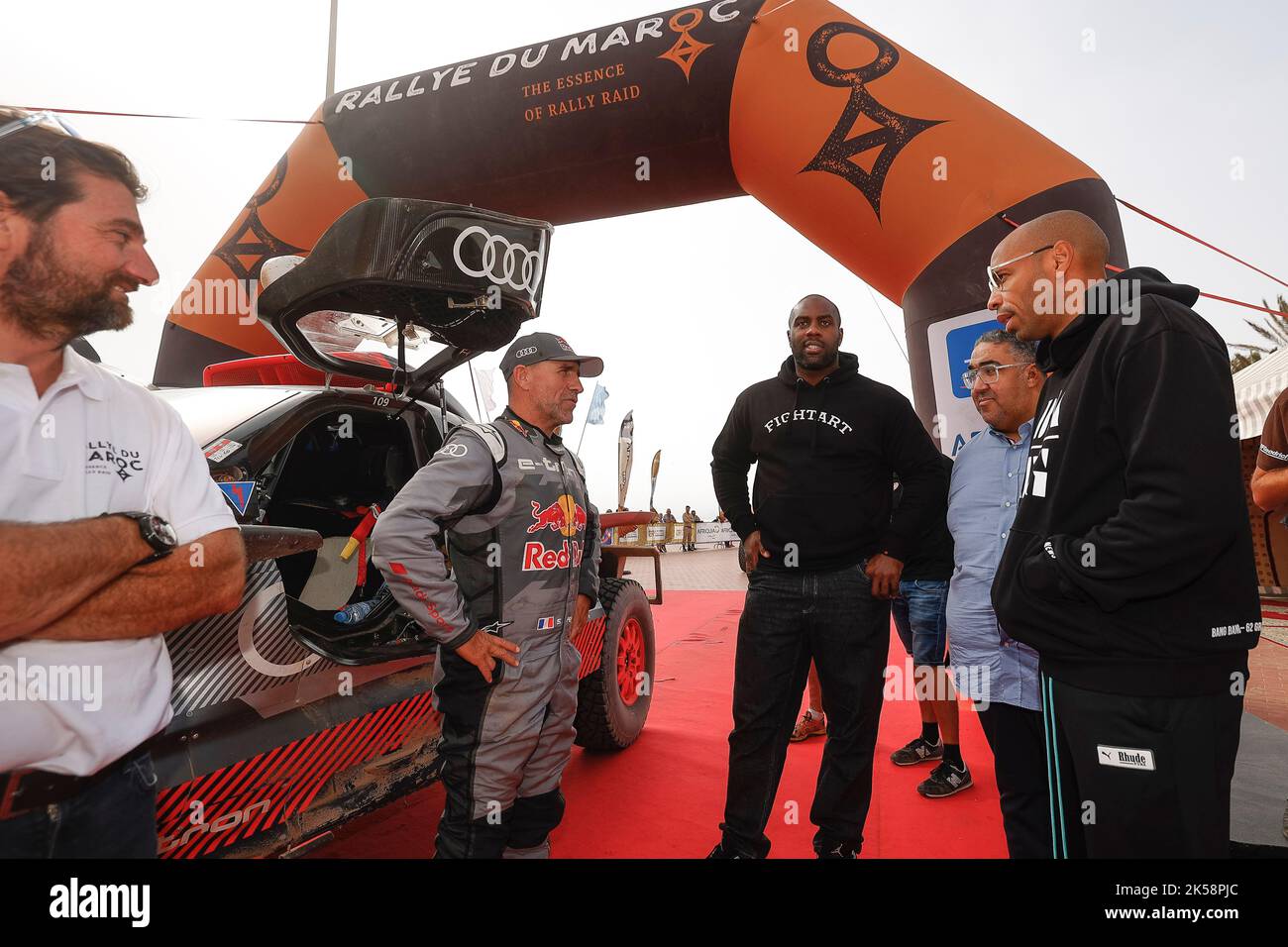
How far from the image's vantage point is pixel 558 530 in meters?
2.12

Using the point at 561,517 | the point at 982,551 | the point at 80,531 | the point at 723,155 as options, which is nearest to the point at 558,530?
the point at 561,517

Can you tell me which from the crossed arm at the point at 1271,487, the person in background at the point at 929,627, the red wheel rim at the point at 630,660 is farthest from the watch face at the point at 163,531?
the crossed arm at the point at 1271,487

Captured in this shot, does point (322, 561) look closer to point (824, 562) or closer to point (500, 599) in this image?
point (500, 599)

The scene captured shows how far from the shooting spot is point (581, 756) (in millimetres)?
3586

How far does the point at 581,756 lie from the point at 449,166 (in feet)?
13.9

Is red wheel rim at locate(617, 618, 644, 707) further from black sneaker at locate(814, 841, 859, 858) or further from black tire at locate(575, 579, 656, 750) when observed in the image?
black sneaker at locate(814, 841, 859, 858)

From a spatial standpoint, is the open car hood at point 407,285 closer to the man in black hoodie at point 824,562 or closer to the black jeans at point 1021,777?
the man in black hoodie at point 824,562

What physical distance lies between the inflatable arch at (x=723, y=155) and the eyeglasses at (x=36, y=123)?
3679mm

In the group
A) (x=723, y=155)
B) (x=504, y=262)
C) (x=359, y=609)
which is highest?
(x=723, y=155)

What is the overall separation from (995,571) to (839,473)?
60cm

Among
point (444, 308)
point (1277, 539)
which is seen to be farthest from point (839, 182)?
point (1277, 539)

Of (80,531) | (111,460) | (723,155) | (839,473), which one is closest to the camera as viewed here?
(80,531)

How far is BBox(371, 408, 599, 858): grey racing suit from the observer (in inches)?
72.2
